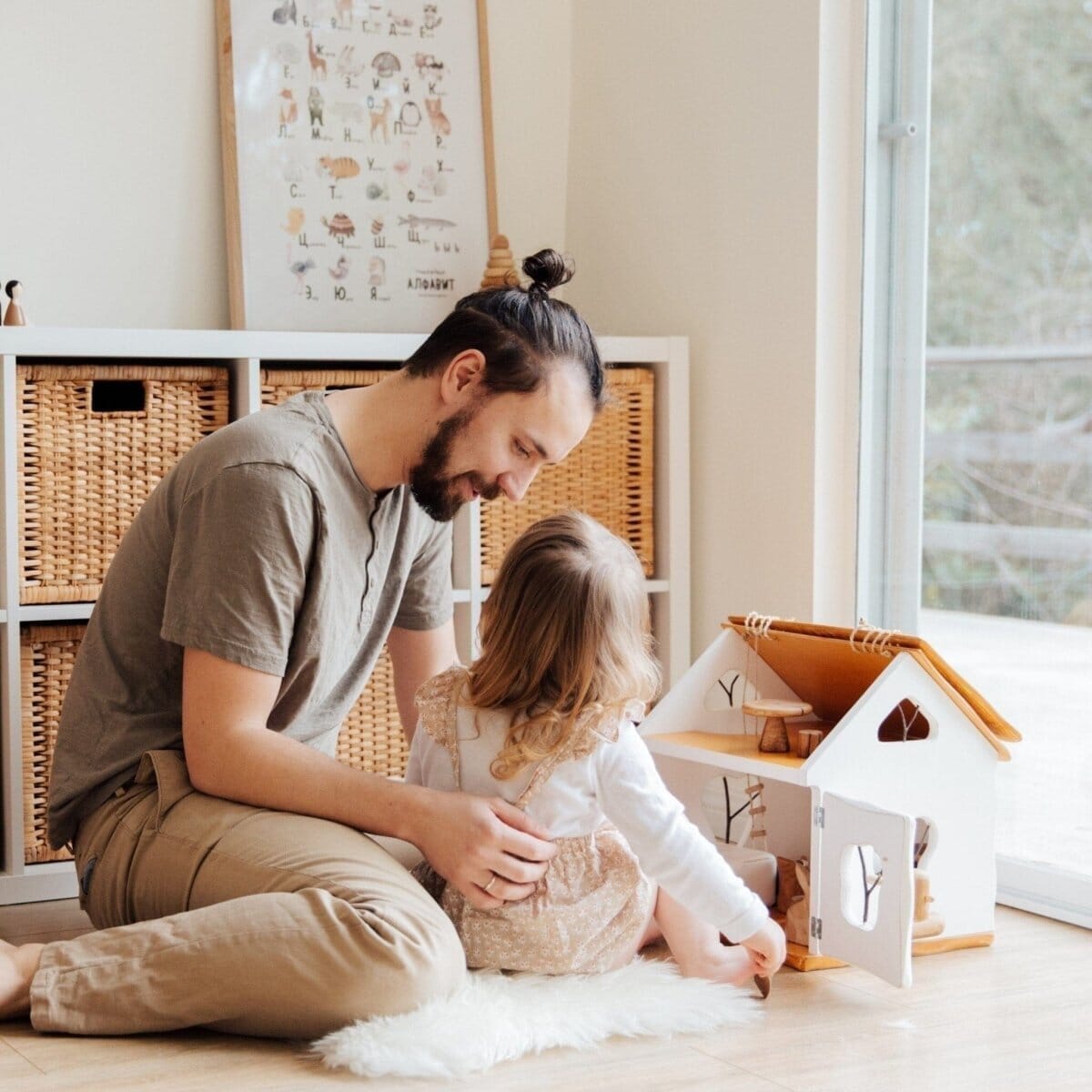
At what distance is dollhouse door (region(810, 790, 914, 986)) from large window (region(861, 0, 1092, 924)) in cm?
41

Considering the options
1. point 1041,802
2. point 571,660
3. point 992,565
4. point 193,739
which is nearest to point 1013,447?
point 992,565

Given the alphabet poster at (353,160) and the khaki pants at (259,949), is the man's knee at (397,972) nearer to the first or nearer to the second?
the khaki pants at (259,949)

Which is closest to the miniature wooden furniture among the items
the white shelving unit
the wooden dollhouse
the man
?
the wooden dollhouse

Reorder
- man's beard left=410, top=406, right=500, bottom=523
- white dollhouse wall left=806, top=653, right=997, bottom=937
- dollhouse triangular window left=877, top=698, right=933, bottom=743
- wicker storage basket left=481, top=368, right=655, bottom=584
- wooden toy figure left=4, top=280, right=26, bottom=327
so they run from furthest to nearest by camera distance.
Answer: wicker storage basket left=481, top=368, right=655, bottom=584
wooden toy figure left=4, top=280, right=26, bottom=327
dollhouse triangular window left=877, top=698, right=933, bottom=743
white dollhouse wall left=806, top=653, right=997, bottom=937
man's beard left=410, top=406, right=500, bottom=523

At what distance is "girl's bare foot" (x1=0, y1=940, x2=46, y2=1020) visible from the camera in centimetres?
155

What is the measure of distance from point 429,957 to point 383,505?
1.77 feet

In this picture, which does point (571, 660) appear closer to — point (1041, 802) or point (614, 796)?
point (614, 796)

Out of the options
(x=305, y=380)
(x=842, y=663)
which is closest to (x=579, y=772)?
(x=842, y=663)

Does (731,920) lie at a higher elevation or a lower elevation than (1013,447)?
lower

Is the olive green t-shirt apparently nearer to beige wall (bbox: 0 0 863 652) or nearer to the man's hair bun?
the man's hair bun

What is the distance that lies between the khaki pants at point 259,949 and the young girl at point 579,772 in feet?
0.47

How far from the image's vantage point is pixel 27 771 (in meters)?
2.21

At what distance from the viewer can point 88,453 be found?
7.27 ft

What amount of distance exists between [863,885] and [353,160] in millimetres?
1545
